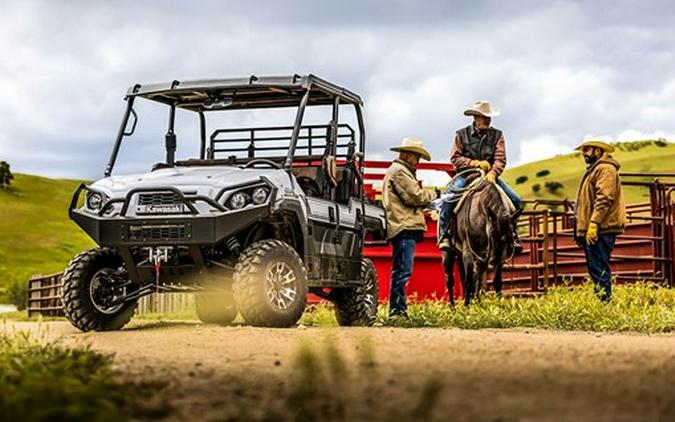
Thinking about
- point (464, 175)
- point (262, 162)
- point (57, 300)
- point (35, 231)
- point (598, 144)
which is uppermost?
point (35, 231)

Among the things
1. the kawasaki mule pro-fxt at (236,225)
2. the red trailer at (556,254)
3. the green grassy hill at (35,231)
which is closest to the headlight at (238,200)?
the kawasaki mule pro-fxt at (236,225)

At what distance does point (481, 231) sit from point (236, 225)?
5.10 metres

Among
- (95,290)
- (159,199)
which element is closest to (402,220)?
(159,199)

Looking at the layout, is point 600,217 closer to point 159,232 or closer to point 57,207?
point 159,232

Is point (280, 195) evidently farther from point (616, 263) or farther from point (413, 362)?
point (616, 263)

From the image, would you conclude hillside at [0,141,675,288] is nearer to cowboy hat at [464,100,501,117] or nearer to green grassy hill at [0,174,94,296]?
green grassy hill at [0,174,94,296]

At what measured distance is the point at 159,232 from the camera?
11.4 meters

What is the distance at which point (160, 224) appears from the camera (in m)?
11.3

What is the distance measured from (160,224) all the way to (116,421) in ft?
21.7

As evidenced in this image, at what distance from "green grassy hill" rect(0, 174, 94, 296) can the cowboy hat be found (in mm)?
47636

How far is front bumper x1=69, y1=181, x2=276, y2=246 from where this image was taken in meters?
11.1

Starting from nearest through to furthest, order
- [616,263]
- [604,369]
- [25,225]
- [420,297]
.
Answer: [604,369] < [420,297] < [616,263] < [25,225]

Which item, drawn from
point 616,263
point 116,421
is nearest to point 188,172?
point 116,421

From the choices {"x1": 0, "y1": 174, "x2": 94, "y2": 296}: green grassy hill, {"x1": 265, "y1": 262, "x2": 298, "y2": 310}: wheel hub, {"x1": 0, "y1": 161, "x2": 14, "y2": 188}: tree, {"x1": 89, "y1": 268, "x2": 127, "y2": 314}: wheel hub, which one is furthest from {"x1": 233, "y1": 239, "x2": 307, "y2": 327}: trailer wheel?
{"x1": 0, "y1": 161, "x2": 14, "y2": 188}: tree
